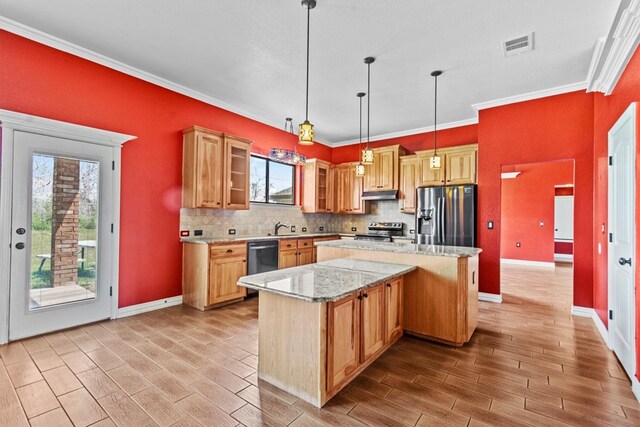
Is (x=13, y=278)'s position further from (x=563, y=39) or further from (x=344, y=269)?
(x=563, y=39)

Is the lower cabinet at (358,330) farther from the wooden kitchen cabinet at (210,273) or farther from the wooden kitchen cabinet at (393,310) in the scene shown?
the wooden kitchen cabinet at (210,273)

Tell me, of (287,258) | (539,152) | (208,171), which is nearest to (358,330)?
(287,258)

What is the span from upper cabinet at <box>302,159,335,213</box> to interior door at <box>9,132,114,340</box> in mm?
3557

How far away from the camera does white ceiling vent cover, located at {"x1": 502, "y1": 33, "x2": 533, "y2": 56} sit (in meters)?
2.99

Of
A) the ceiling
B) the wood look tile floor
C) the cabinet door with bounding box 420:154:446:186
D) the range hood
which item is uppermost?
the ceiling

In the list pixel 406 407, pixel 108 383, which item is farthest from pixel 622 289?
pixel 108 383

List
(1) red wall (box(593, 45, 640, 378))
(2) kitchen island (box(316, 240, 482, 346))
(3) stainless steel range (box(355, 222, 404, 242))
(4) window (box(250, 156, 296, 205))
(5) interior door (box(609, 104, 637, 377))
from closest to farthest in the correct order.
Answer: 1. (1) red wall (box(593, 45, 640, 378))
2. (5) interior door (box(609, 104, 637, 377))
3. (2) kitchen island (box(316, 240, 482, 346))
4. (4) window (box(250, 156, 296, 205))
5. (3) stainless steel range (box(355, 222, 404, 242))

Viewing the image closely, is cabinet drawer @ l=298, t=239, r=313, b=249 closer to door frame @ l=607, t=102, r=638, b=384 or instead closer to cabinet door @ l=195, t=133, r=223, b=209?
cabinet door @ l=195, t=133, r=223, b=209

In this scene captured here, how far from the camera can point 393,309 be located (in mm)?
2889

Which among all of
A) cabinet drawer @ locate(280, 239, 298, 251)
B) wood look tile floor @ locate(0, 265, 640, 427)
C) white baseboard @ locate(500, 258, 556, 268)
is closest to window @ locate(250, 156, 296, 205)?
cabinet drawer @ locate(280, 239, 298, 251)

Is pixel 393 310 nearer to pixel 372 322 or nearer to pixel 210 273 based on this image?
pixel 372 322

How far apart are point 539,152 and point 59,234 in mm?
6044

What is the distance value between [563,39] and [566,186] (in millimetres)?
7026

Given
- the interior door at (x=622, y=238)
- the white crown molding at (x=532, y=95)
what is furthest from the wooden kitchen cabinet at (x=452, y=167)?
the interior door at (x=622, y=238)
